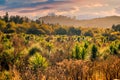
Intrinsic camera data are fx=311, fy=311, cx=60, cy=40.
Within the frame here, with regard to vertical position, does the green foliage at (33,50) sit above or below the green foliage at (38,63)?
below

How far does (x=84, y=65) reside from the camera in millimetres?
53188

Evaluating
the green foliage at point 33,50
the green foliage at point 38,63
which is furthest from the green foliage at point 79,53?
the green foliage at point 38,63

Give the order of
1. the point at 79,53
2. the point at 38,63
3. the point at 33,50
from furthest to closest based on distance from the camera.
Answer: the point at 33,50 → the point at 79,53 → the point at 38,63

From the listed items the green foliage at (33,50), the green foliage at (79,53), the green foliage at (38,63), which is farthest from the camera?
the green foliage at (33,50)

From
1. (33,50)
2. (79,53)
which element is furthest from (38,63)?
(33,50)

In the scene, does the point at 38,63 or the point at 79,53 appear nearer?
the point at 38,63

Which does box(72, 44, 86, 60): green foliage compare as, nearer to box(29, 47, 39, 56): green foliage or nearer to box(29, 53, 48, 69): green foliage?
box(29, 47, 39, 56): green foliage

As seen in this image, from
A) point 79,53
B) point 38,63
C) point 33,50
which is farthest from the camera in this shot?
point 33,50

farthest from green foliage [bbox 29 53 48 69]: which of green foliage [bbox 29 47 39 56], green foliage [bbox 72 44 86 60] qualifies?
green foliage [bbox 29 47 39 56]

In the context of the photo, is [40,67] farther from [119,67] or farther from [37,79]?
[119,67]

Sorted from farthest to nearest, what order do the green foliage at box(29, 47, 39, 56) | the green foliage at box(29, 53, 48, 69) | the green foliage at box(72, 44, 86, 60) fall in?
the green foliage at box(29, 47, 39, 56) → the green foliage at box(72, 44, 86, 60) → the green foliage at box(29, 53, 48, 69)

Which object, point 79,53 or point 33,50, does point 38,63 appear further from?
point 33,50

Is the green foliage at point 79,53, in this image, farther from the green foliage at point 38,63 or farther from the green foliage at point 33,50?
the green foliage at point 38,63

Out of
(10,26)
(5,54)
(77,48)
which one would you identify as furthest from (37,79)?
(10,26)
